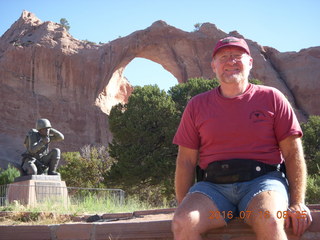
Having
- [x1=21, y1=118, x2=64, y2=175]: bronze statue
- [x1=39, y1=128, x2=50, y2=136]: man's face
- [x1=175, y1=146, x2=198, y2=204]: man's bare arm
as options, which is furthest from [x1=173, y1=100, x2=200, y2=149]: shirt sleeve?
[x1=39, y1=128, x2=50, y2=136]: man's face

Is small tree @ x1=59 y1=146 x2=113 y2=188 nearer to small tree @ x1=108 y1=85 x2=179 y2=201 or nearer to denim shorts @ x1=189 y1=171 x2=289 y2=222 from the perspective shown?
small tree @ x1=108 y1=85 x2=179 y2=201

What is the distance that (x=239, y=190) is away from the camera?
2.86 meters

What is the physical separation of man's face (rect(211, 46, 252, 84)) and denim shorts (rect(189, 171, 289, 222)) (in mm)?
805

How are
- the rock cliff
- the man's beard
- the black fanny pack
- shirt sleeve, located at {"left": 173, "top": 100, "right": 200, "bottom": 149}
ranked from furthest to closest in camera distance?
the rock cliff, shirt sleeve, located at {"left": 173, "top": 100, "right": 200, "bottom": 149}, the man's beard, the black fanny pack

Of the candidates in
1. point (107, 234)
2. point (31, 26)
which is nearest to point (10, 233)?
point (107, 234)

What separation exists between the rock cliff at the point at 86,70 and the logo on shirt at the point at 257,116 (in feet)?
114

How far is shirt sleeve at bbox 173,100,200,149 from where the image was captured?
322 centimetres

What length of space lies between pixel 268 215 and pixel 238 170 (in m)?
0.50

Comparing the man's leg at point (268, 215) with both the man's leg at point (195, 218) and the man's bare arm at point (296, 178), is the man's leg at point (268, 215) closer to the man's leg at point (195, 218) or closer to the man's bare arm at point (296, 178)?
the man's bare arm at point (296, 178)

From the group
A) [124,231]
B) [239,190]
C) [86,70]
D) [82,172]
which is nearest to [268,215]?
[239,190]

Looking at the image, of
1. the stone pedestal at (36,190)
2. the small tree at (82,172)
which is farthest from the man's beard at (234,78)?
the small tree at (82,172)

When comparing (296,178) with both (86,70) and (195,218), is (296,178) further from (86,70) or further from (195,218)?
(86,70)

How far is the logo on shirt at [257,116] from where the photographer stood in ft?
9.77

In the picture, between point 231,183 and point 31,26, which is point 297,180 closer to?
point 231,183
